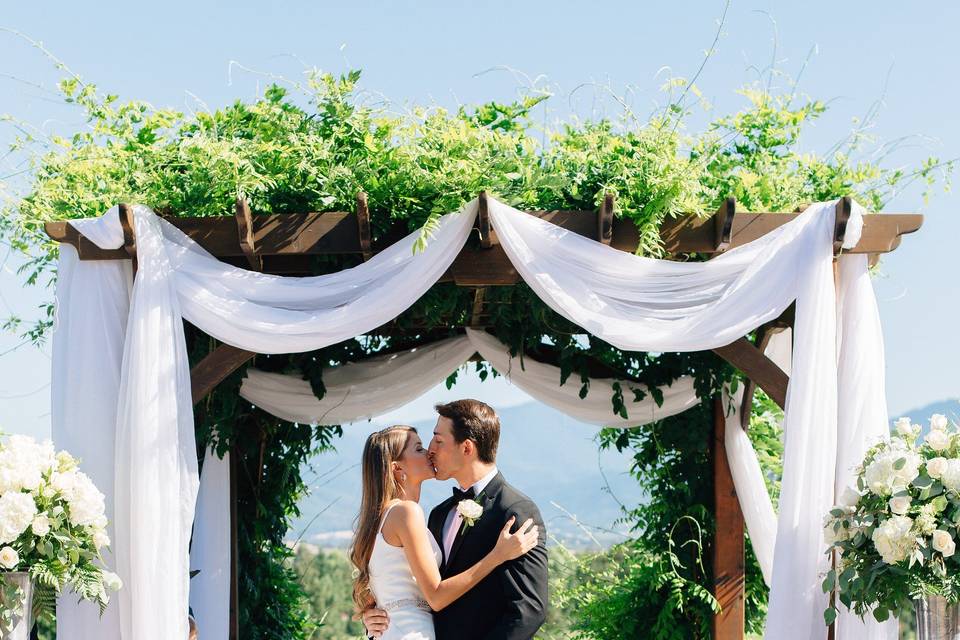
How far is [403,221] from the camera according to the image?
4.66 m

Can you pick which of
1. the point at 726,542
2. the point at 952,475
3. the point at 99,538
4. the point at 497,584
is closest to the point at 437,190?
the point at 497,584

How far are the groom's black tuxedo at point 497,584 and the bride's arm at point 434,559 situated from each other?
0.06m

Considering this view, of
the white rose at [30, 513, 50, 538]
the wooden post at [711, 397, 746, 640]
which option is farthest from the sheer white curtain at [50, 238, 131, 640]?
the wooden post at [711, 397, 746, 640]

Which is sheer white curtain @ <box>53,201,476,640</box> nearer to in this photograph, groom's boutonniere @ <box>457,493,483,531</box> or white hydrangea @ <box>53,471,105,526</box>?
white hydrangea @ <box>53,471,105,526</box>

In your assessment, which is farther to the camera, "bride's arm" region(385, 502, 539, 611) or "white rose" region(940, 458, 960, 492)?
"bride's arm" region(385, 502, 539, 611)

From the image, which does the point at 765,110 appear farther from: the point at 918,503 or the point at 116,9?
the point at 116,9

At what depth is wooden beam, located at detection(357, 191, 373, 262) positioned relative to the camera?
433cm

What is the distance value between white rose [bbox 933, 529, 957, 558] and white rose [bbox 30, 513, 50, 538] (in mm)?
2903

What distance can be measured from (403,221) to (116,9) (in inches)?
782

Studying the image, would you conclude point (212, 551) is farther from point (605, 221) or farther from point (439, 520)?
point (605, 221)

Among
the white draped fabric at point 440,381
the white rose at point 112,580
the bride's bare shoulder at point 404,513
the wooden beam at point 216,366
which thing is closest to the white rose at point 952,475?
the bride's bare shoulder at point 404,513

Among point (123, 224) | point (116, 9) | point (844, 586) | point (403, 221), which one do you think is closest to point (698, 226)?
point (403, 221)

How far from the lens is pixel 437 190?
14.7ft

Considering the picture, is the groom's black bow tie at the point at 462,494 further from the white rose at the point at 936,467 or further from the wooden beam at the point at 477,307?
the white rose at the point at 936,467
